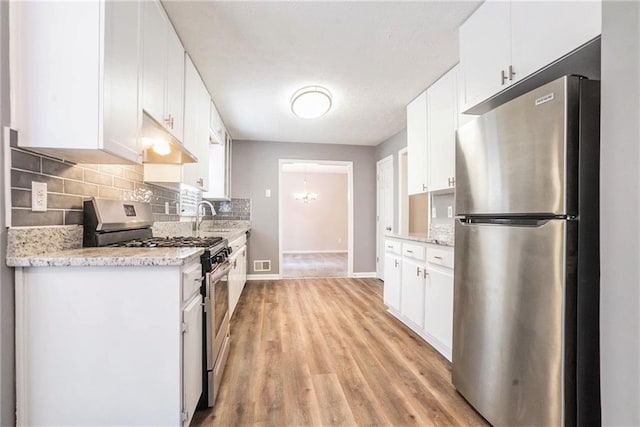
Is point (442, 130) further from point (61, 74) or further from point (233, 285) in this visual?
point (61, 74)

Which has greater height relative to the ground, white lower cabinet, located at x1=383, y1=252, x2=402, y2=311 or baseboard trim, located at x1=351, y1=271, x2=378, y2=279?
white lower cabinet, located at x1=383, y1=252, x2=402, y2=311

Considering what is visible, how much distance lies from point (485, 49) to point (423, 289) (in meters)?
1.77

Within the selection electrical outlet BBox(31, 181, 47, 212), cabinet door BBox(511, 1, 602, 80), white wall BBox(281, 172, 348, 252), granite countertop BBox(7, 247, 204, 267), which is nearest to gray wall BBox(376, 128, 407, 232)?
cabinet door BBox(511, 1, 602, 80)

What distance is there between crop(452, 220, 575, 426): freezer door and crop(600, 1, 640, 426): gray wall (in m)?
0.46

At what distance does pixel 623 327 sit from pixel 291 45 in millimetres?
2292

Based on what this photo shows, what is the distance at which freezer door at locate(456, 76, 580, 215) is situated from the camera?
3.68 ft

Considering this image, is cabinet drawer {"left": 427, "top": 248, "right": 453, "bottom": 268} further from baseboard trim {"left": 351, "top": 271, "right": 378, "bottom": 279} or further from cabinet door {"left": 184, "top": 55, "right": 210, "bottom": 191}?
baseboard trim {"left": 351, "top": 271, "right": 378, "bottom": 279}

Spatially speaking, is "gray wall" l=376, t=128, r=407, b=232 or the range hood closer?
the range hood

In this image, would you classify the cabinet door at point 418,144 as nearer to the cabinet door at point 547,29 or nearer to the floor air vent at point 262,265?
the cabinet door at point 547,29

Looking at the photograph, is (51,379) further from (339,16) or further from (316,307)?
(316,307)

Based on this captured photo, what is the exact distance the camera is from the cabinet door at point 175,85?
1864 millimetres

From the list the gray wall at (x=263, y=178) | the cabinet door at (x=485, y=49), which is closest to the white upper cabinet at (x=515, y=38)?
the cabinet door at (x=485, y=49)

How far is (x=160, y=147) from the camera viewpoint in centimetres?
214

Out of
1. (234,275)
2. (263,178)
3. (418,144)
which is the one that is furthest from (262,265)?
(418,144)
